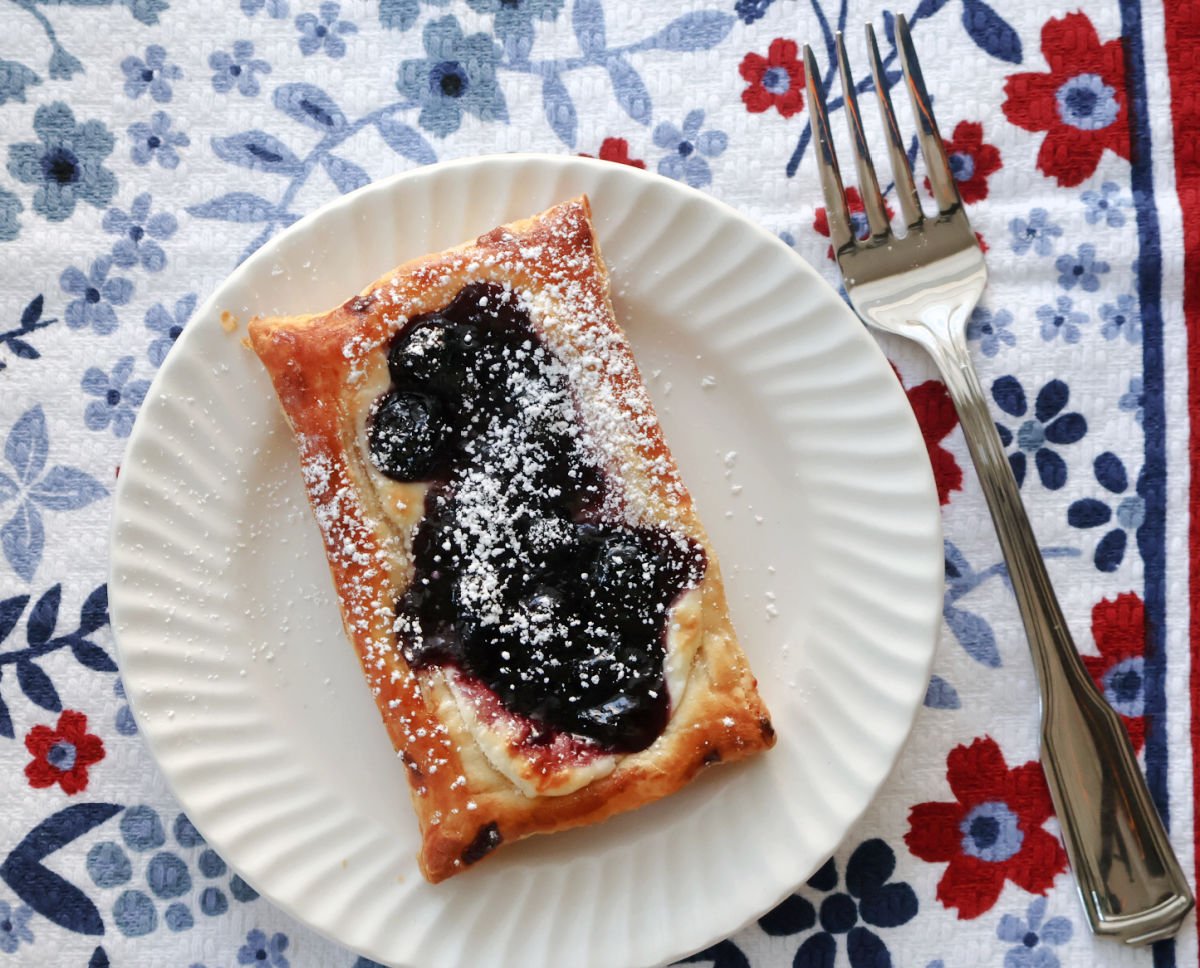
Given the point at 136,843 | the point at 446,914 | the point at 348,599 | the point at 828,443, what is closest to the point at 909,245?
the point at 828,443

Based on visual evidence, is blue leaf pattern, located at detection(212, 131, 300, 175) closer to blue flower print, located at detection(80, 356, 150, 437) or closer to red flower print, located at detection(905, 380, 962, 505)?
blue flower print, located at detection(80, 356, 150, 437)

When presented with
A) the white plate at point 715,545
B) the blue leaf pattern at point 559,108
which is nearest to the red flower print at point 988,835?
the white plate at point 715,545

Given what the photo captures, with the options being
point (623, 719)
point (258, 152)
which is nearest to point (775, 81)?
point (258, 152)

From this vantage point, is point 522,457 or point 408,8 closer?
point 522,457

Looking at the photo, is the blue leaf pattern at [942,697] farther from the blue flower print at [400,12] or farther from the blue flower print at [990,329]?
the blue flower print at [400,12]

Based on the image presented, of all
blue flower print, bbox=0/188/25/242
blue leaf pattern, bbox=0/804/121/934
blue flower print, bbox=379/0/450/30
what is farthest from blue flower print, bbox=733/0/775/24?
blue leaf pattern, bbox=0/804/121/934

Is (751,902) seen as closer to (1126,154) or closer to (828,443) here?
(828,443)

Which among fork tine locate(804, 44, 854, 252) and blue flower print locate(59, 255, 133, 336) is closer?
fork tine locate(804, 44, 854, 252)
